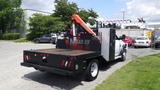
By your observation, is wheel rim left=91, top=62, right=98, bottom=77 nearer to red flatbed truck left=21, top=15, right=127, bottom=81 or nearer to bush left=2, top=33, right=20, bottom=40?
red flatbed truck left=21, top=15, right=127, bottom=81

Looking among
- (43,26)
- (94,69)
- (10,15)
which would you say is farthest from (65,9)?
(94,69)

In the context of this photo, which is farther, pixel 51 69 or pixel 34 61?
pixel 34 61

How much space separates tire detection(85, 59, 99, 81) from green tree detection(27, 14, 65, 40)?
3170 centimetres

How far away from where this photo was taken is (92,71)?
9234mm

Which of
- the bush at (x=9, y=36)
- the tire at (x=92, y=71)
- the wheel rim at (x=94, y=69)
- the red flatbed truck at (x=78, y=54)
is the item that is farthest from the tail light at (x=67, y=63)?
the bush at (x=9, y=36)

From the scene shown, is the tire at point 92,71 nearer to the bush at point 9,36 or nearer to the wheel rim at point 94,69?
the wheel rim at point 94,69

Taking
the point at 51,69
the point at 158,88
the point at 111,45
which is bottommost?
the point at 158,88

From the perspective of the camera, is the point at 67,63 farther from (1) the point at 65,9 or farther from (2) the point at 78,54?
(1) the point at 65,9

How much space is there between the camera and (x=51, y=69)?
8188 millimetres

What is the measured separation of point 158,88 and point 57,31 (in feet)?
111

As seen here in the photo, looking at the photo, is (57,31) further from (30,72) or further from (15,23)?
(30,72)

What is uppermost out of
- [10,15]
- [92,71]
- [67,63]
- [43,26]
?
[10,15]

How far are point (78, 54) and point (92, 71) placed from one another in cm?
132

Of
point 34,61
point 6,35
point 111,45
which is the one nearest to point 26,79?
point 34,61
